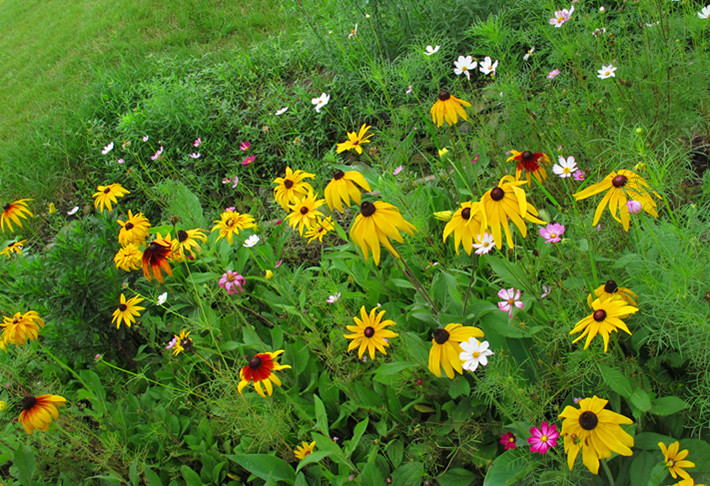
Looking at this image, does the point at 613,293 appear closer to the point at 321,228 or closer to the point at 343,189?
the point at 343,189

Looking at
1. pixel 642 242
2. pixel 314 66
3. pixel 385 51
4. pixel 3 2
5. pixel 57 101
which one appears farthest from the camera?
pixel 3 2

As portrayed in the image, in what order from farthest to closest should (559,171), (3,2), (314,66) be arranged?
(3,2) < (314,66) < (559,171)

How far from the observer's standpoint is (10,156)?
473 cm

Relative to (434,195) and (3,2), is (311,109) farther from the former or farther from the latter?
(3,2)

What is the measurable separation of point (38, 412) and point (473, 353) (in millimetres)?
1483

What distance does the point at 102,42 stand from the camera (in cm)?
604

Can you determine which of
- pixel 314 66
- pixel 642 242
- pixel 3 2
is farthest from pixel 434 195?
pixel 3 2

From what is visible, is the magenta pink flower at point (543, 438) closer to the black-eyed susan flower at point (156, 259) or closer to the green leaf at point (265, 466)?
the green leaf at point (265, 466)

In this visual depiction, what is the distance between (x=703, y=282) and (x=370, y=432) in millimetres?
1191

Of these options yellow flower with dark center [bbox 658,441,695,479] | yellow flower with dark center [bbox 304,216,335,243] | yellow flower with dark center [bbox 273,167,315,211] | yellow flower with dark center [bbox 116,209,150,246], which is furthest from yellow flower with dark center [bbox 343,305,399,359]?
yellow flower with dark center [bbox 116,209,150,246]

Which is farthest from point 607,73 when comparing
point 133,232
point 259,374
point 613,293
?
point 133,232

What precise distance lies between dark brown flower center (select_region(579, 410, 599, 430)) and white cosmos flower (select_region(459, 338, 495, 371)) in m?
0.25

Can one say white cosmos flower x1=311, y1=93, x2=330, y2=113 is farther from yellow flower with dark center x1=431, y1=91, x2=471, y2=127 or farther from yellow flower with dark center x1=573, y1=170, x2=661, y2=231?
yellow flower with dark center x1=573, y1=170, x2=661, y2=231

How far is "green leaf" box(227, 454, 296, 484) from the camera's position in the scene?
174 cm
